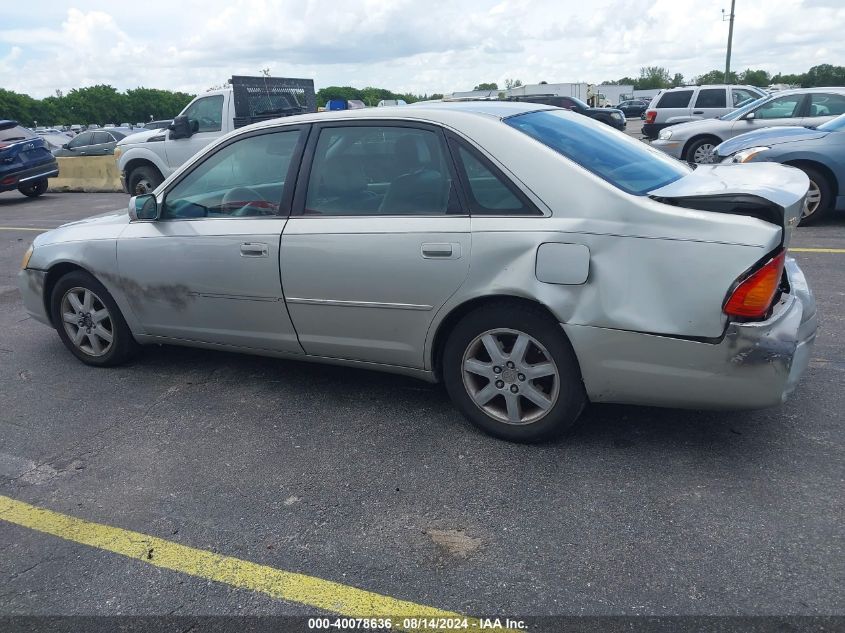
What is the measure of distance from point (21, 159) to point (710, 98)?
52.0 feet

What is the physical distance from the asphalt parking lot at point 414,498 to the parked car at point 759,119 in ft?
30.4

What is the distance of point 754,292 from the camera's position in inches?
118

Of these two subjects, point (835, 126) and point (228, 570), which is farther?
point (835, 126)

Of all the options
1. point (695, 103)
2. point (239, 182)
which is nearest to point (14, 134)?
point (239, 182)

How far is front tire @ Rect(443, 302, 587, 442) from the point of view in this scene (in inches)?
133

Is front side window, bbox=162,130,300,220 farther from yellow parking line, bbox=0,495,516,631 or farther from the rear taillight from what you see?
the rear taillight

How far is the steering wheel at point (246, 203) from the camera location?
4.12m

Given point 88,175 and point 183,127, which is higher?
point 183,127

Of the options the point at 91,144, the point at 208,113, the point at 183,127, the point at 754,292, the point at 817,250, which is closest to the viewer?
the point at 754,292

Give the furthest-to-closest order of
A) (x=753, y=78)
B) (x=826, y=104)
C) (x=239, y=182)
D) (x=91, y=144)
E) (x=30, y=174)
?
(x=753, y=78)
(x=91, y=144)
(x=30, y=174)
(x=826, y=104)
(x=239, y=182)

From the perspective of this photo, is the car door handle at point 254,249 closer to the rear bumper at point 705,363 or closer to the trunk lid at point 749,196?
the rear bumper at point 705,363

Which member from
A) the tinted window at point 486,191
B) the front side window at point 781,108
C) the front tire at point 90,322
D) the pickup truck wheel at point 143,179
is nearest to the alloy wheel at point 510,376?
the tinted window at point 486,191

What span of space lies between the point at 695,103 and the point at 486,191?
56.6ft

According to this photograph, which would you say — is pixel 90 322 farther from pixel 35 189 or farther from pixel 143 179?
pixel 35 189
